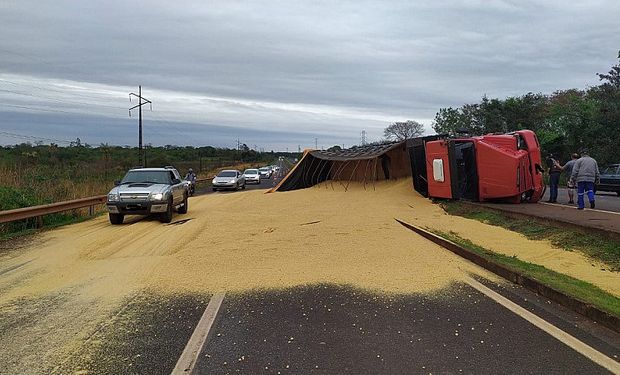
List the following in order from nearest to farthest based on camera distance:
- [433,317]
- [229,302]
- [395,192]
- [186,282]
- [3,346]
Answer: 1. [3,346]
2. [433,317]
3. [229,302]
4. [186,282]
5. [395,192]

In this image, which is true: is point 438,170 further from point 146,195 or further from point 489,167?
point 146,195

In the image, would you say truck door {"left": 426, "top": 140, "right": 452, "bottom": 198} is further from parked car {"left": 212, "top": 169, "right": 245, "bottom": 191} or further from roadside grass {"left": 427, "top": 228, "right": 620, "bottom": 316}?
parked car {"left": 212, "top": 169, "right": 245, "bottom": 191}

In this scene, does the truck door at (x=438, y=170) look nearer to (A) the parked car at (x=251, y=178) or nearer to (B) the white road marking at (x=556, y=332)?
(B) the white road marking at (x=556, y=332)

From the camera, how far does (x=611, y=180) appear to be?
25266 mm

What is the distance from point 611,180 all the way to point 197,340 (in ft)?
83.9

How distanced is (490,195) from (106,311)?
44.9ft

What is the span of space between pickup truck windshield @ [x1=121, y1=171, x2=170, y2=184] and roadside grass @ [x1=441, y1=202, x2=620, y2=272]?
930 centimetres

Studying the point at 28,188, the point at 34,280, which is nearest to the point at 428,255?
the point at 34,280

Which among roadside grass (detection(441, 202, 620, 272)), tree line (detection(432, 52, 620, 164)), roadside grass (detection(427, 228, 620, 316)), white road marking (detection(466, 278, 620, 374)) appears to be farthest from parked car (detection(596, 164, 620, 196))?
white road marking (detection(466, 278, 620, 374))

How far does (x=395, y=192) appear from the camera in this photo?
2188 centimetres

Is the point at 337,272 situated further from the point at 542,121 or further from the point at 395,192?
the point at 542,121

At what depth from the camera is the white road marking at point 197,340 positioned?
14.5ft

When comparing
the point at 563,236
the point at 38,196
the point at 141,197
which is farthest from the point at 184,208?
the point at 563,236

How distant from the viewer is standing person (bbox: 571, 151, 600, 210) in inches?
561
